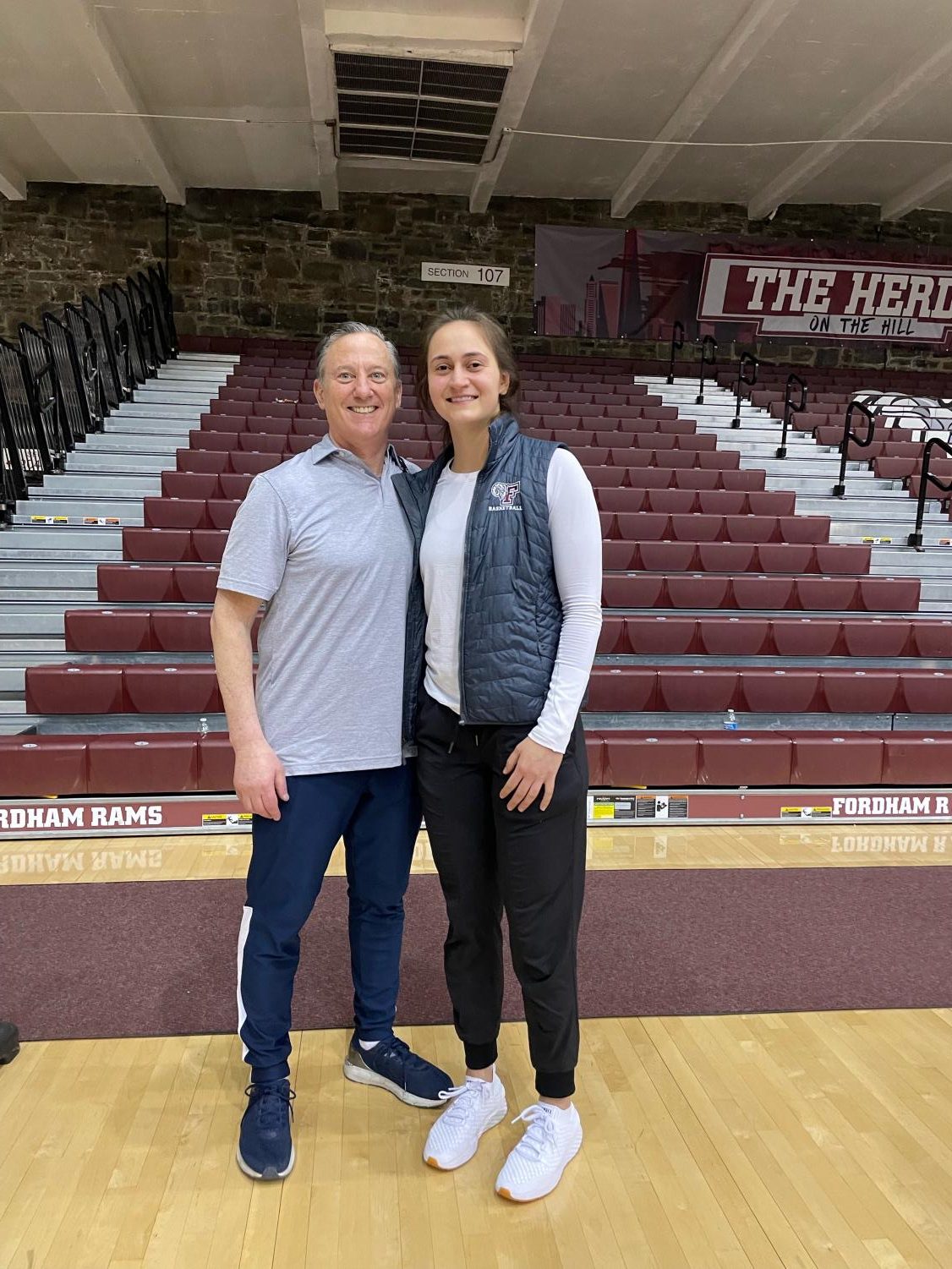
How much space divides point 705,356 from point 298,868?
9.87m

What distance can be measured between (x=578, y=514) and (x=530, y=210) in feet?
34.8

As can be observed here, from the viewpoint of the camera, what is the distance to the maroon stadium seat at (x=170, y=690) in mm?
3441

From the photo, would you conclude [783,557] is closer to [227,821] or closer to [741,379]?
[227,821]

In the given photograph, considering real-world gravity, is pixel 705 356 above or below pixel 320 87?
below

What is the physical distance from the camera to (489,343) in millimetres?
1320

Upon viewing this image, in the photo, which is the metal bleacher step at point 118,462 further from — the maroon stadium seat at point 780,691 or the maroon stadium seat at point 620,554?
the maroon stadium seat at point 780,691

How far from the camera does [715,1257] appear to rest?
49.1 inches

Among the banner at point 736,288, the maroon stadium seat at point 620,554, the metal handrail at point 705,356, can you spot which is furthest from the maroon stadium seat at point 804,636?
the banner at point 736,288

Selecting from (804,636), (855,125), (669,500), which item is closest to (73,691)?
(804,636)

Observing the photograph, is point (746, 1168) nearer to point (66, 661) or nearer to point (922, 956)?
point (922, 956)

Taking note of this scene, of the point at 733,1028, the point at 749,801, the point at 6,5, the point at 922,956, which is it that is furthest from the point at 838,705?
the point at 6,5

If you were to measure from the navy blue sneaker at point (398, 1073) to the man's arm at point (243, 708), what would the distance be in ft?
1.98

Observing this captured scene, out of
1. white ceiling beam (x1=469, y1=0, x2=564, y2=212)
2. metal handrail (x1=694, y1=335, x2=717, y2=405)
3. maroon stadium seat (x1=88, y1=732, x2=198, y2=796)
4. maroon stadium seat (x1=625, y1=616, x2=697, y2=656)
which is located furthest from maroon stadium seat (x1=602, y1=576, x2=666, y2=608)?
metal handrail (x1=694, y1=335, x2=717, y2=405)

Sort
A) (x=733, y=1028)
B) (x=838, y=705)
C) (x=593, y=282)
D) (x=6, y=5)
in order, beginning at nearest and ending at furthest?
(x=733, y=1028) → (x=838, y=705) → (x=6, y=5) → (x=593, y=282)
